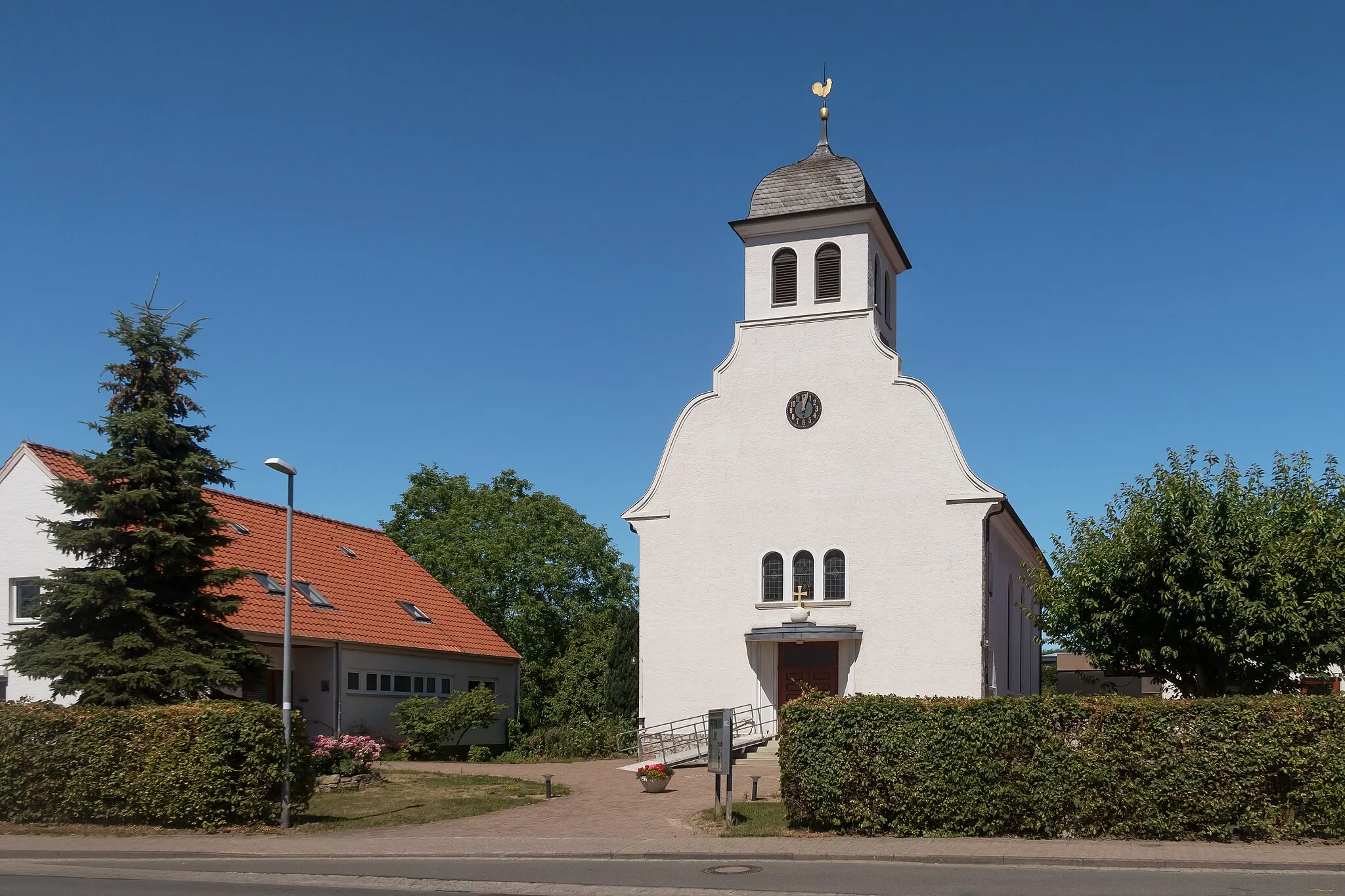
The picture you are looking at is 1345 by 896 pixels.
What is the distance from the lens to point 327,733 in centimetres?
3197

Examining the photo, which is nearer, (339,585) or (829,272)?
(829,272)

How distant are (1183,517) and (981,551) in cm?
639

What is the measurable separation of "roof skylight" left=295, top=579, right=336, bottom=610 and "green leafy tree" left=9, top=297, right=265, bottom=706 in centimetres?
1096

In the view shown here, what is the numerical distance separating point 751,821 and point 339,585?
2030cm

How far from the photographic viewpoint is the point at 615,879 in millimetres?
14508

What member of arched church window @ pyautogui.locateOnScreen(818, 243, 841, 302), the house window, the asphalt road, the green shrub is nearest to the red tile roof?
the house window

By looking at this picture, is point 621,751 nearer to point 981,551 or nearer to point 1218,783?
point 981,551

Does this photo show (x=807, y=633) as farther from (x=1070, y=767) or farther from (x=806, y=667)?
(x=1070, y=767)

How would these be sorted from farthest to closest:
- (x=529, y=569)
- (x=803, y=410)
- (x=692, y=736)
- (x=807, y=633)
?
(x=529, y=569) → (x=803, y=410) → (x=692, y=736) → (x=807, y=633)

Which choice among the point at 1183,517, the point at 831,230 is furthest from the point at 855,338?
the point at 1183,517

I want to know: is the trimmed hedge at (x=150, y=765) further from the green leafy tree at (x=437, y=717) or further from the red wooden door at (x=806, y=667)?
the red wooden door at (x=806, y=667)

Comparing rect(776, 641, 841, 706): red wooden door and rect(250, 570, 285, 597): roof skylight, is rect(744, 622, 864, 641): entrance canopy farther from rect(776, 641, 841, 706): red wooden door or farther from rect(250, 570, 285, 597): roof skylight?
rect(250, 570, 285, 597): roof skylight

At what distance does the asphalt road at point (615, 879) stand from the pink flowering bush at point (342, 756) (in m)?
8.60

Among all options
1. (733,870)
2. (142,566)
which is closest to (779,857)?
(733,870)
